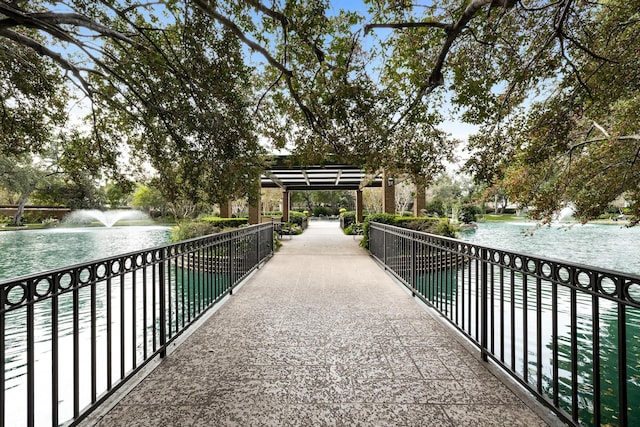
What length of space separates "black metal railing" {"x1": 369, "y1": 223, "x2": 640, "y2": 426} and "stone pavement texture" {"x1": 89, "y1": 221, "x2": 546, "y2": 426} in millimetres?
298

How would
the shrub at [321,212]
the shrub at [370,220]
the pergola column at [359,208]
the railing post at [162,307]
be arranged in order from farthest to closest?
the shrub at [321,212], the pergola column at [359,208], the shrub at [370,220], the railing post at [162,307]

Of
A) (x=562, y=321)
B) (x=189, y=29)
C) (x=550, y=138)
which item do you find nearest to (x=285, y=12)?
(x=189, y=29)

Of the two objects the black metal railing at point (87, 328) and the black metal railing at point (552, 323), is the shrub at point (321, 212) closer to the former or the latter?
the black metal railing at point (552, 323)

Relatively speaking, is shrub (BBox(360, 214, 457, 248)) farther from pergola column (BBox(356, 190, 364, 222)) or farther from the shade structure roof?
pergola column (BBox(356, 190, 364, 222))

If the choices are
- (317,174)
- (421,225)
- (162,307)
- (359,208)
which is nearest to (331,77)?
(162,307)

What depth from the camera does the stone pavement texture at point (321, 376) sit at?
6.31 ft

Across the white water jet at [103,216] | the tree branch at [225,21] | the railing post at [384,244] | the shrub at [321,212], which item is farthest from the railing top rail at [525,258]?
the shrub at [321,212]

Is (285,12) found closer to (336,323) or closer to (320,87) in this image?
(320,87)

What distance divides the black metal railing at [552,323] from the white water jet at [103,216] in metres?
40.9

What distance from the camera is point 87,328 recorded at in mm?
4719

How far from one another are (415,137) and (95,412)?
197 inches

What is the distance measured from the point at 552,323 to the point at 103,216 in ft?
155

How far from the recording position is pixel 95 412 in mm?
1953

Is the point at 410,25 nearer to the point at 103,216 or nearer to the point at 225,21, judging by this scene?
the point at 225,21
